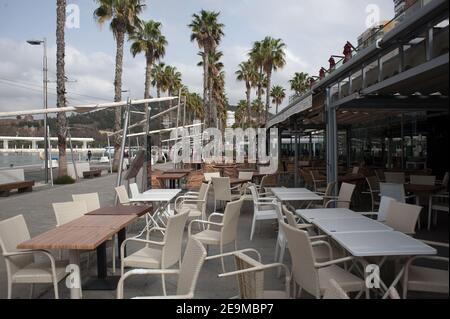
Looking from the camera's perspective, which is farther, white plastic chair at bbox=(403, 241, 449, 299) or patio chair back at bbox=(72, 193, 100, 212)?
patio chair back at bbox=(72, 193, 100, 212)

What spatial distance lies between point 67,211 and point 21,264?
124 centimetres

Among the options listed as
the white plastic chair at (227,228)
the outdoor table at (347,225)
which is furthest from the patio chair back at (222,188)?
the outdoor table at (347,225)

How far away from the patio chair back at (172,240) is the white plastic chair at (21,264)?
3.04ft

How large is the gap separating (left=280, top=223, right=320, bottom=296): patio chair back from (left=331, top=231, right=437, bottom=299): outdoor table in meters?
0.36

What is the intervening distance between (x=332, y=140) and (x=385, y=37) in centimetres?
363

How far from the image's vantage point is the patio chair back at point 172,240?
3852 millimetres

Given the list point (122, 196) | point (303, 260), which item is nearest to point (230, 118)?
point (122, 196)

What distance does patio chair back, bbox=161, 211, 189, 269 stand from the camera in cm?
385

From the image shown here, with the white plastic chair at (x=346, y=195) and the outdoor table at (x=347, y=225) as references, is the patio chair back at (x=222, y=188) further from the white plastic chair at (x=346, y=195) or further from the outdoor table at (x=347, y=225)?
the outdoor table at (x=347, y=225)

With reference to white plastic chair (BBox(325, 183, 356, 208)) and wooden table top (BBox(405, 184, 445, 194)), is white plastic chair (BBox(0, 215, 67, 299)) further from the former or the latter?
wooden table top (BBox(405, 184, 445, 194))

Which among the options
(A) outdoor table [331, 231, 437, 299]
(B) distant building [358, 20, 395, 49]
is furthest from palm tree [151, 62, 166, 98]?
(A) outdoor table [331, 231, 437, 299]

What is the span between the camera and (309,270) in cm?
292

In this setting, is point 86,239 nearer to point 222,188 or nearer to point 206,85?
point 222,188

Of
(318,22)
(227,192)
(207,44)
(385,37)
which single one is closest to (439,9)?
(385,37)
